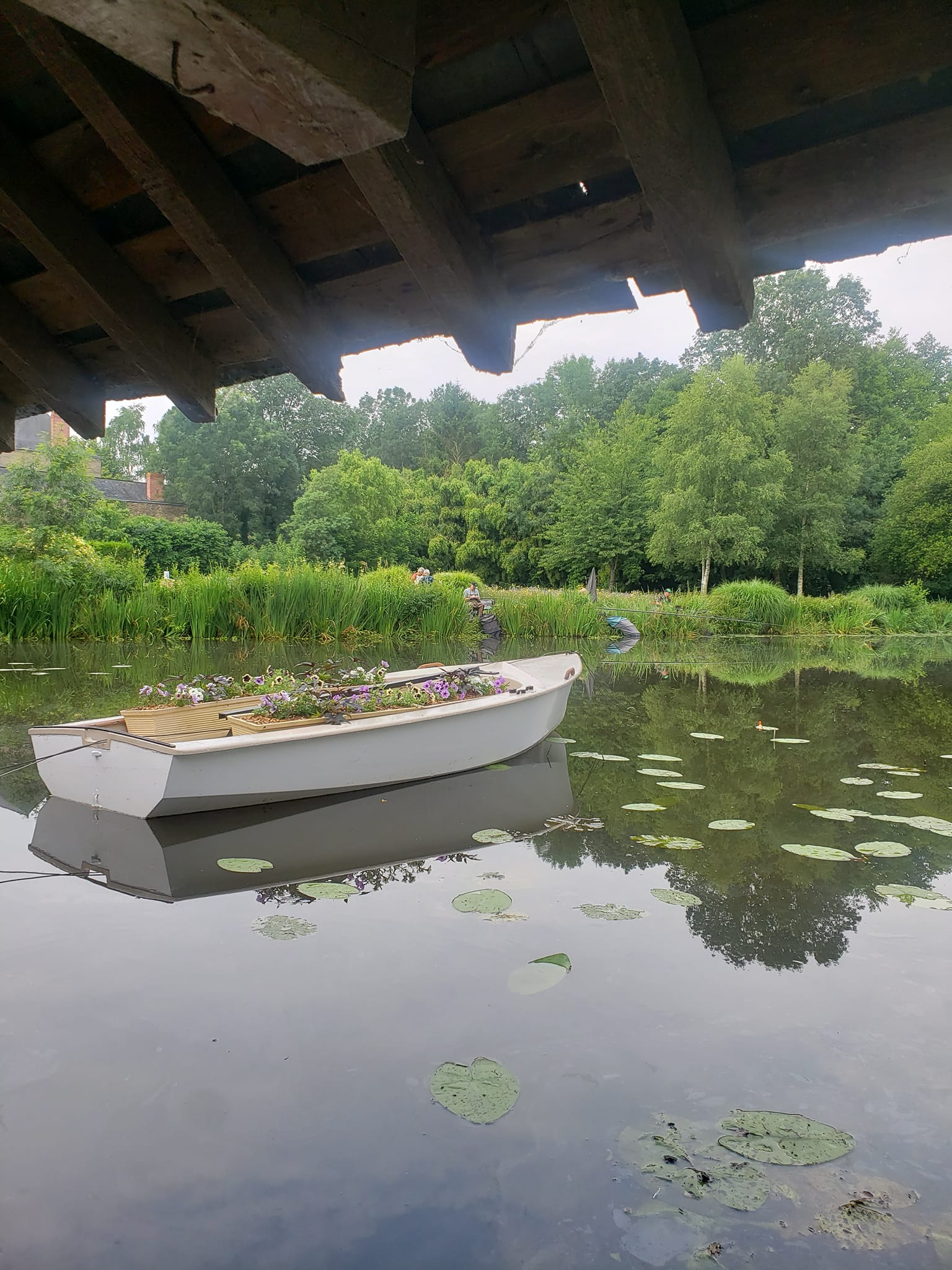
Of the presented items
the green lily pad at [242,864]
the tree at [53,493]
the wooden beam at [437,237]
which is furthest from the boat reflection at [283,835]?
the tree at [53,493]

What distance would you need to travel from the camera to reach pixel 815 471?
2680 cm

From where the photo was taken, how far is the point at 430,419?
175 feet

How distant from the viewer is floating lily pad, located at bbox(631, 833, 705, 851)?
11.8ft

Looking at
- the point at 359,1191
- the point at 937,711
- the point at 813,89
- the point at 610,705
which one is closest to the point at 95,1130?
the point at 359,1191

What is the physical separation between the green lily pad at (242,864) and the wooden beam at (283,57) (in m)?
2.89

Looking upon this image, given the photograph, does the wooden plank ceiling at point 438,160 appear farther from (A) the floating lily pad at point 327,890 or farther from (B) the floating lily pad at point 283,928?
(A) the floating lily pad at point 327,890

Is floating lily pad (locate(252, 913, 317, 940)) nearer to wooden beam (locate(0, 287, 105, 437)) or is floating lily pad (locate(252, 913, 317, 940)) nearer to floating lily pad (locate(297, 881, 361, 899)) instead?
floating lily pad (locate(297, 881, 361, 899))

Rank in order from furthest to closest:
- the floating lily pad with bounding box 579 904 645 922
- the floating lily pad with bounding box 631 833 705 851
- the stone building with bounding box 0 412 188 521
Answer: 1. the stone building with bounding box 0 412 188 521
2. the floating lily pad with bounding box 631 833 705 851
3. the floating lily pad with bounding box 579 904 645 922

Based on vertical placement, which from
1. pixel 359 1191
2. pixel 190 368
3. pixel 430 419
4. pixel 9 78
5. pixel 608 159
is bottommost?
pixel 359 1191

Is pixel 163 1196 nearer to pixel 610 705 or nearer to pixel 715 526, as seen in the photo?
pixel 610 705

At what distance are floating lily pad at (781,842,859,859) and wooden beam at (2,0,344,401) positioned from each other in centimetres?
295

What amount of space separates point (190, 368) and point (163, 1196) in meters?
1.81

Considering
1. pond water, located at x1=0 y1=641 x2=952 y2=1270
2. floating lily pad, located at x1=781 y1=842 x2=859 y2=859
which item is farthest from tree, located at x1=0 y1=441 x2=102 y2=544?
floating lily pad, located at x1=781 y1=842 x2=859 y2=859

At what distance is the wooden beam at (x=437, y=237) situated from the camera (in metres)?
1.32
